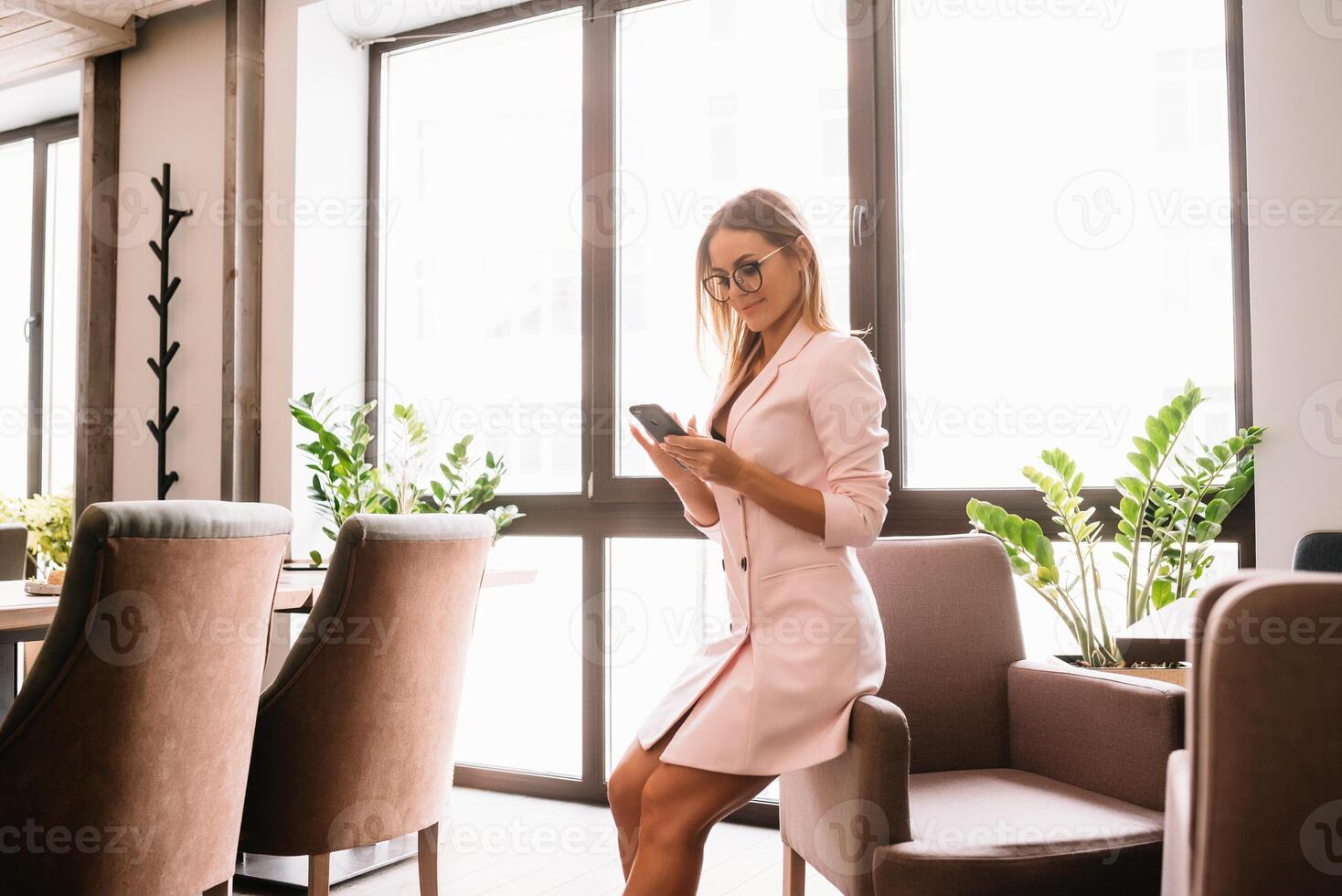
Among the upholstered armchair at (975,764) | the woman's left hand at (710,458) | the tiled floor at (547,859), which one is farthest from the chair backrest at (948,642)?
the tiled floor at (547,859)

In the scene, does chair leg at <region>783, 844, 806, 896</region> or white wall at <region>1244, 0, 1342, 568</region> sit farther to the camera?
white wall at <region>1244, 0, 1342, 568</region>

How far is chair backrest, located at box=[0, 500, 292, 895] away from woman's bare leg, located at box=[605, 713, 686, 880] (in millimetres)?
630

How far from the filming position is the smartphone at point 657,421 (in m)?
1.66

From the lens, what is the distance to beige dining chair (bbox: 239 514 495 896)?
183 centimetres

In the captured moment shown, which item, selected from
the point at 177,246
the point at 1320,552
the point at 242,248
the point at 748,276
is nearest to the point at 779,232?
the point at 748,276

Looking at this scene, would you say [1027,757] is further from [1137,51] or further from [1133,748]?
[1137,51]

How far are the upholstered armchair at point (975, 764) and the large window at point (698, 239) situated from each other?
779 mm

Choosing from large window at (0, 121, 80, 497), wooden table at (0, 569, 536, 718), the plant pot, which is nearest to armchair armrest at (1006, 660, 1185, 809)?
the plant pot

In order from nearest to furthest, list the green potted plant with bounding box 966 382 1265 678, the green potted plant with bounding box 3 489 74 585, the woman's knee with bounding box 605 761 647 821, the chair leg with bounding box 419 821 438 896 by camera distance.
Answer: the woman's knee with bounding box 605 761 647 821 < the chair leg with bounding box 419 821 438 896 < the green potted plant with bounding box 966 382 1265 678 < the green potted plant with bounding box 3 489 74 585

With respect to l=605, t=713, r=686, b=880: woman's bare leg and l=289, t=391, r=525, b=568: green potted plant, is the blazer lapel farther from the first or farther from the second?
l=289, t=391, r=525, b=568: green potted plant

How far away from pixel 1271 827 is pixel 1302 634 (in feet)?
0.66

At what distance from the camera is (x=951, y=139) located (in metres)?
3.01

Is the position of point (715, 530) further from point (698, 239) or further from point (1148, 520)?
point (698, 239)

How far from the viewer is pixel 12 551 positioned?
3033 millimetres
